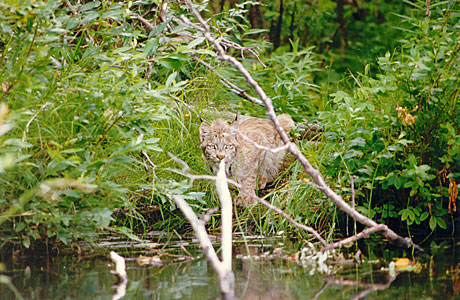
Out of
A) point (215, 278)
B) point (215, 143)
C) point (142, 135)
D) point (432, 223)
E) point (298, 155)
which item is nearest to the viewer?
point (215, 278)

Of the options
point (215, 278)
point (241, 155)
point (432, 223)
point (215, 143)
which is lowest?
point (215, 278)

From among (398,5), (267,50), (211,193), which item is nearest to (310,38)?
(267,50)

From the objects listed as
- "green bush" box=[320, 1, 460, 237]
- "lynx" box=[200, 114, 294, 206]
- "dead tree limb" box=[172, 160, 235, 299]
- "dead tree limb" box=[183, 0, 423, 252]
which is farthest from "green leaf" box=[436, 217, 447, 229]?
"lynx" box=[200, 114, 294, 206]

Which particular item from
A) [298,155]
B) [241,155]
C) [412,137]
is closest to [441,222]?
[412,137]

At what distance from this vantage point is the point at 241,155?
17.5 feet

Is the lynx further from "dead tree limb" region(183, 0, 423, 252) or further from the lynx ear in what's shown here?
"dead tree limb" region(183, 0, 423, 252)

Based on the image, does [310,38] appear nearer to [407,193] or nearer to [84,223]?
[407,193]

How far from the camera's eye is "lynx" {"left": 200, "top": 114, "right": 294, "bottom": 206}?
5.13 metres

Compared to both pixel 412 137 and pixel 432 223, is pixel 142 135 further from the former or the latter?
pixel 432 223

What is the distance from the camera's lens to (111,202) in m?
3.41

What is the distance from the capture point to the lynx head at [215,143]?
5.13m

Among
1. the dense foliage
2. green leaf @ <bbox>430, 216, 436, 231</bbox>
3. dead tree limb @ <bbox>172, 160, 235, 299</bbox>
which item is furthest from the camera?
green leaf @ <bbox>430, 216, 436, 231</bbox>

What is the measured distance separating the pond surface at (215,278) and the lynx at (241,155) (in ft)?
4.27

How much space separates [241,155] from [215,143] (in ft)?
1.10
